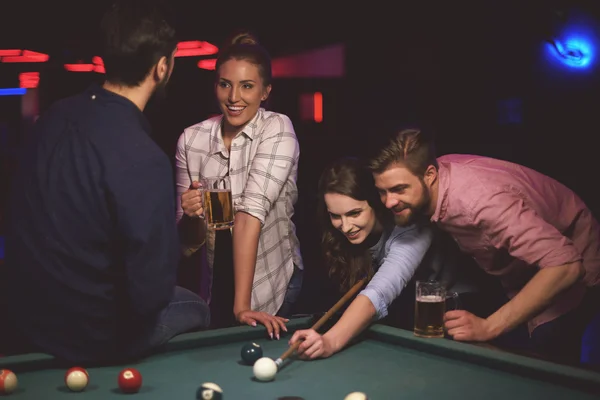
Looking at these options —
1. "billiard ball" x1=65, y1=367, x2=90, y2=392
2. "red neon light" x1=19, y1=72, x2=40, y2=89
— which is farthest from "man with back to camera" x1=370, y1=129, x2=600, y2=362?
"red neon light" x1=19, y1=72, x2=40, y2=89

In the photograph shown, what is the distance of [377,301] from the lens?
258 cm

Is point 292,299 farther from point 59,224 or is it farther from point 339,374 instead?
point 59,224

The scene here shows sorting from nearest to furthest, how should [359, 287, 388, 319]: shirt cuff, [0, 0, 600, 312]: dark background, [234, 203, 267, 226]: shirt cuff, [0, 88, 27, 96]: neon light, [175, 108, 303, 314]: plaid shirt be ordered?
[359, 287, 388, 319]: shirt cuff < [234, 203, 267, 226]: shirt cuff < [175, 108, 303, 314]: plaid shirt < [0, 0, 600, 312]: dark background < [0, 88, 27, 96]: neon light

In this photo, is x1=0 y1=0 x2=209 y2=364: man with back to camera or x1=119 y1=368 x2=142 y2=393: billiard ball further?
x1=0 y1=0 x2=209 y2=364: man with back to camera

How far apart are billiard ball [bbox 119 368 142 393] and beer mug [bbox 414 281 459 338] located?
973mm

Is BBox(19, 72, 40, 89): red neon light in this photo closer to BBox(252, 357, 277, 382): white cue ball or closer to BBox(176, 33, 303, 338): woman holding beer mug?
BBox(176, 33, 303, 338): woman holding beer mug

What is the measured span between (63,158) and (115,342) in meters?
0.56

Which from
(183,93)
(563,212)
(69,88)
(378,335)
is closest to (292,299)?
(378,335)

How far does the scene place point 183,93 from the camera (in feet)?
31.2

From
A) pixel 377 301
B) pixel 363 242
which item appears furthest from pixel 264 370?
pixel 363 242

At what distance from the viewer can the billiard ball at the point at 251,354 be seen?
214 centimetres

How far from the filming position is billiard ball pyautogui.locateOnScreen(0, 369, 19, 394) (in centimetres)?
185

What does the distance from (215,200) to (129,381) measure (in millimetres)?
1072

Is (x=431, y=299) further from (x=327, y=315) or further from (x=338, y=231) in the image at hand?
(x=338, y=231)
